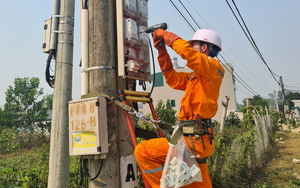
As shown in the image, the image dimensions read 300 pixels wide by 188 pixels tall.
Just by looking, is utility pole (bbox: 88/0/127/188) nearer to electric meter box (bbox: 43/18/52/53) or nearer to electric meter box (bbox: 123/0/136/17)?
electric meter box (bbox: 123/0/136/17)

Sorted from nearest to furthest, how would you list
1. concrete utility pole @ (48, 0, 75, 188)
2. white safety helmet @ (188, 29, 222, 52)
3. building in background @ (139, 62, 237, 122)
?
white safety helmet @ (188, 29, 222, 52)
concrete utility pole @ (48, 0, 75, 188)
building in background @ (139, 62, 237, 122)

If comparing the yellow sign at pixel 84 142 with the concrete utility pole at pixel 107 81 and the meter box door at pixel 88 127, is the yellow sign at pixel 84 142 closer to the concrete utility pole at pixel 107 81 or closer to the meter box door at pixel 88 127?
the meter box door at pixel 88 127

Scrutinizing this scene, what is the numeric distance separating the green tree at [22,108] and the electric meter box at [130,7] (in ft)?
71.6

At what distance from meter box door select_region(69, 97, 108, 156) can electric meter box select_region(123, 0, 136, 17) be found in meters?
1.23

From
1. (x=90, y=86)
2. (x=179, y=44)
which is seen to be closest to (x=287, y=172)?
(x=179, y=44)

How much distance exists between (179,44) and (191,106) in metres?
0.72

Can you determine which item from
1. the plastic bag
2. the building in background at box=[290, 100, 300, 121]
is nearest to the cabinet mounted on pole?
the plastic bag

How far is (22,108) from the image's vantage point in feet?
72.0

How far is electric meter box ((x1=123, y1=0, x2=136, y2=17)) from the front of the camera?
2.76 metres

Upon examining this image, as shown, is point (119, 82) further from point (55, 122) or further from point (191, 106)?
point (55, 122)

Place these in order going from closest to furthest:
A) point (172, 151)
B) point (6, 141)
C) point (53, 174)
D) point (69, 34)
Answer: point (172, 151), point (53, 174), point (69, 34), point (6, 141)

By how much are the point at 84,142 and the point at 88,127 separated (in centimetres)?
18

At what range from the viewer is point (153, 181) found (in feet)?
7.64

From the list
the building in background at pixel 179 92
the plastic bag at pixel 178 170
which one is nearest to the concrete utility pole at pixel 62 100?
the plastic bag at pixel 178 170
